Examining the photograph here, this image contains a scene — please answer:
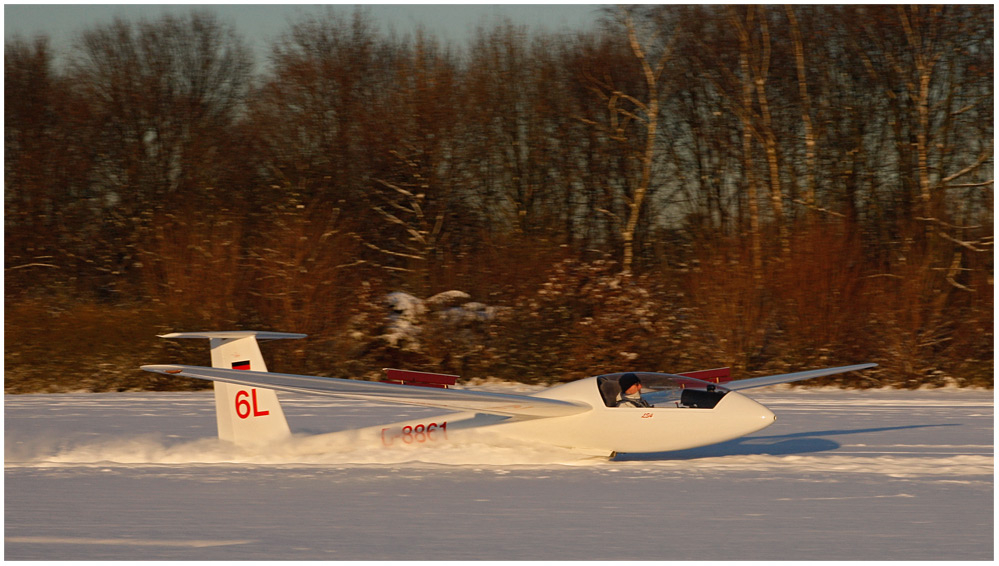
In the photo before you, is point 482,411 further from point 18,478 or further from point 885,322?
point 885,322

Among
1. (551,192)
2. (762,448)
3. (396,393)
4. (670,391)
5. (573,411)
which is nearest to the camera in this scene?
(396,393)

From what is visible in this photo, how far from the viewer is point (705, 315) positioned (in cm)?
1811

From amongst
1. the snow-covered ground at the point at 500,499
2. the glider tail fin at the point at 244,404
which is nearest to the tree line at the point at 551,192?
the snow-covered ground at the point at 500,499

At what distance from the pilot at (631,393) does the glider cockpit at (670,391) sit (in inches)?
1.4

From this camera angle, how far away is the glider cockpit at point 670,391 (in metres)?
8.48

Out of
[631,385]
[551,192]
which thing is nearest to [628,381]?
[631,385]

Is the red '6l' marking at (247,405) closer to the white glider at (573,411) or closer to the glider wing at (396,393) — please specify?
the white glider at (573,411)

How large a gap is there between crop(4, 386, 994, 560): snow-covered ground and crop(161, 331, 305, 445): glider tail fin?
0.61ft

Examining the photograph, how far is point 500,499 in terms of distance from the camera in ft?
24.7

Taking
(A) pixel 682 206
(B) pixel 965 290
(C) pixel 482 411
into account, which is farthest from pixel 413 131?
(C) pixel 482 411

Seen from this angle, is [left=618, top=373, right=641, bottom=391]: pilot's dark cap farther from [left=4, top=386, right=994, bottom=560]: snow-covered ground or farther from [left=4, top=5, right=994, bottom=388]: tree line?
[left=4, top=5, right=994, bottom=388]: tree line

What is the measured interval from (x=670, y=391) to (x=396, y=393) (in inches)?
105

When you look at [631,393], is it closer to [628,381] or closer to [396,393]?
[628,381]

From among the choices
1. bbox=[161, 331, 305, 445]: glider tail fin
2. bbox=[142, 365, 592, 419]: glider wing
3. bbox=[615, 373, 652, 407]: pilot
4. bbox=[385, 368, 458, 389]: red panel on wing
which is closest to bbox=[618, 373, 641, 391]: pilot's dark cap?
bbox=[615, 373, 652, 407]: pilot
